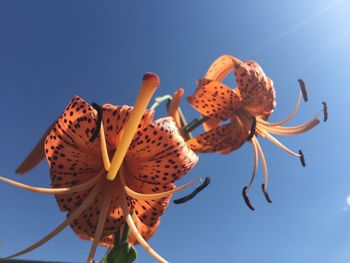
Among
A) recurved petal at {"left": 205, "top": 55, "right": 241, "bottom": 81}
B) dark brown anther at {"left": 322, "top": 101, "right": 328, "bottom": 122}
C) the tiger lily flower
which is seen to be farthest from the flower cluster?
dark brown anther at {"left": 322, "top": 101, "right": 328, "bottom": 122}

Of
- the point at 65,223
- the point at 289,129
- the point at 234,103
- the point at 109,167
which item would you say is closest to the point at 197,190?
the point at 109,167

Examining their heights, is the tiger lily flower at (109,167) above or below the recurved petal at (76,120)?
below

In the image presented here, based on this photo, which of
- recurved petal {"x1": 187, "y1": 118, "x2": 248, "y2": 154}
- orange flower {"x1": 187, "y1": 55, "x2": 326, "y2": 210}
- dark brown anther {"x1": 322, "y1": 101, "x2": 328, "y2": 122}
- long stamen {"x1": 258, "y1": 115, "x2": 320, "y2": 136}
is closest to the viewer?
recurved petal {"x1": 187, "y1": 118, "x2": 248, "y2": 154}

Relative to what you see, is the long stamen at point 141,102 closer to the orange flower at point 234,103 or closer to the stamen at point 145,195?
the stamen at point 145,195

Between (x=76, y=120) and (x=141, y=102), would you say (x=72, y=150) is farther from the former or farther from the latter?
(x=141, y=102)

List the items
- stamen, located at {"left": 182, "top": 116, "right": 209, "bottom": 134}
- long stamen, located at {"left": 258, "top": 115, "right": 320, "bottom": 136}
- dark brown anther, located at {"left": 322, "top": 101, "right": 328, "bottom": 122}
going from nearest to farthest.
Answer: stamen, located at {"left": 182, "top": 116, "right": 209, "bottom": 134}
dark brown anther, located at {"left": 322, "top": 101, "right": 328, "bottom": 122}
long stamen, located at {"left": 258, "top": 115, "right": 320, "bottom": 136}

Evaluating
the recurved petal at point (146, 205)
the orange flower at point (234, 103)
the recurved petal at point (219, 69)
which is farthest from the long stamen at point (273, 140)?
the recurved petal at point (146, 205)

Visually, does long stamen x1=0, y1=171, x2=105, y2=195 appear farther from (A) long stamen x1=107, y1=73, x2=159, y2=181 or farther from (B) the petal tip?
(B) the petal tip

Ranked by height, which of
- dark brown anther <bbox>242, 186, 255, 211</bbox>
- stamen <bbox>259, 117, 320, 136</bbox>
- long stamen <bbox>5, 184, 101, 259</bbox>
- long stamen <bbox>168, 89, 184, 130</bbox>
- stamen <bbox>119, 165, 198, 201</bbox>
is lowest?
dark brown anther <bbox>242, 186, 255, 211</bbox>
